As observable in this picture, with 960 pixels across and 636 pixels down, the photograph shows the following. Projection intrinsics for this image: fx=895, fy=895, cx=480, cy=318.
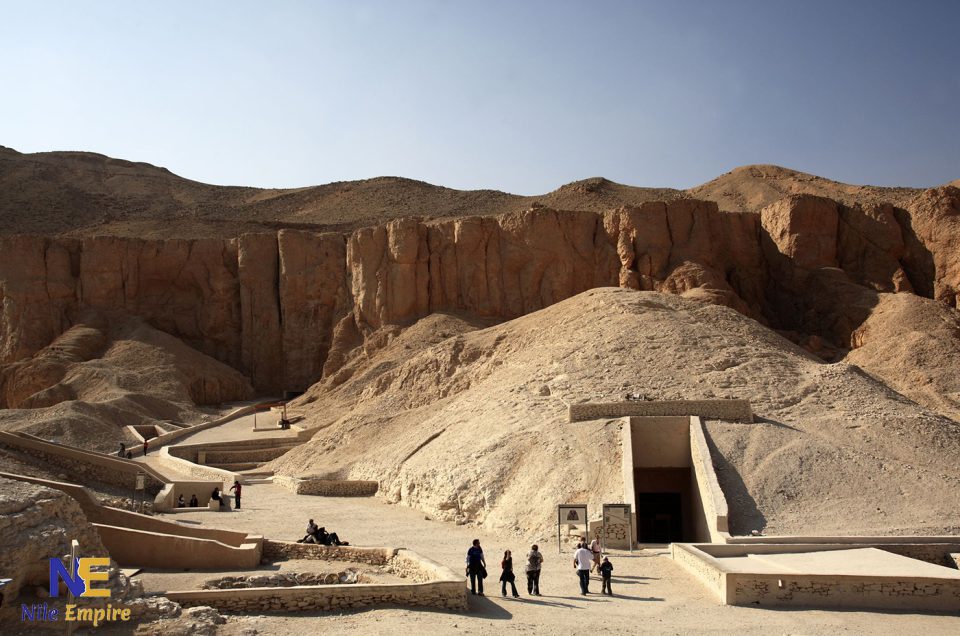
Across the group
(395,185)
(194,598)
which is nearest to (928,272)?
(194,598)

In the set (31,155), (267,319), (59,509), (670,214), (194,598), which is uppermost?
(31,155)

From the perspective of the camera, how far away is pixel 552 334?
30984 millimetres

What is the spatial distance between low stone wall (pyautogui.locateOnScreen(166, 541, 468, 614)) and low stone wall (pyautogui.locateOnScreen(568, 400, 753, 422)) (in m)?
10.1

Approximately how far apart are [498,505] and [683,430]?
4.82m

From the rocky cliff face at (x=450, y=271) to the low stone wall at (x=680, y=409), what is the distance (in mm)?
20217

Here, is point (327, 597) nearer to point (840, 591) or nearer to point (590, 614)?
point (590, 614)

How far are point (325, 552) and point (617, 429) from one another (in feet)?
27.4

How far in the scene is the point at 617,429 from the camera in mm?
21250

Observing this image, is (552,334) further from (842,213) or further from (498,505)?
(842,213)

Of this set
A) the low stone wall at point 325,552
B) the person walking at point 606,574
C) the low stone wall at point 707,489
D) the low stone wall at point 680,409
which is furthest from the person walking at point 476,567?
the low stone wall at point 680,409

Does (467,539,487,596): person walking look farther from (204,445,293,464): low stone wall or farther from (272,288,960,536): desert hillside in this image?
(204,445,293,464): low stone wall

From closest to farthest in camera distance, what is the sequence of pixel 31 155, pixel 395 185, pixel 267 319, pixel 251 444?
pixel 251 444 → pixel 267 319 → pixel 395 185 → pixel 31 155

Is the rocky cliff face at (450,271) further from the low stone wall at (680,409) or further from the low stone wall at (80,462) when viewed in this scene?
the low stone wall at (80,462)

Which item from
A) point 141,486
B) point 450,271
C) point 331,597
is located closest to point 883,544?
point 331,597
